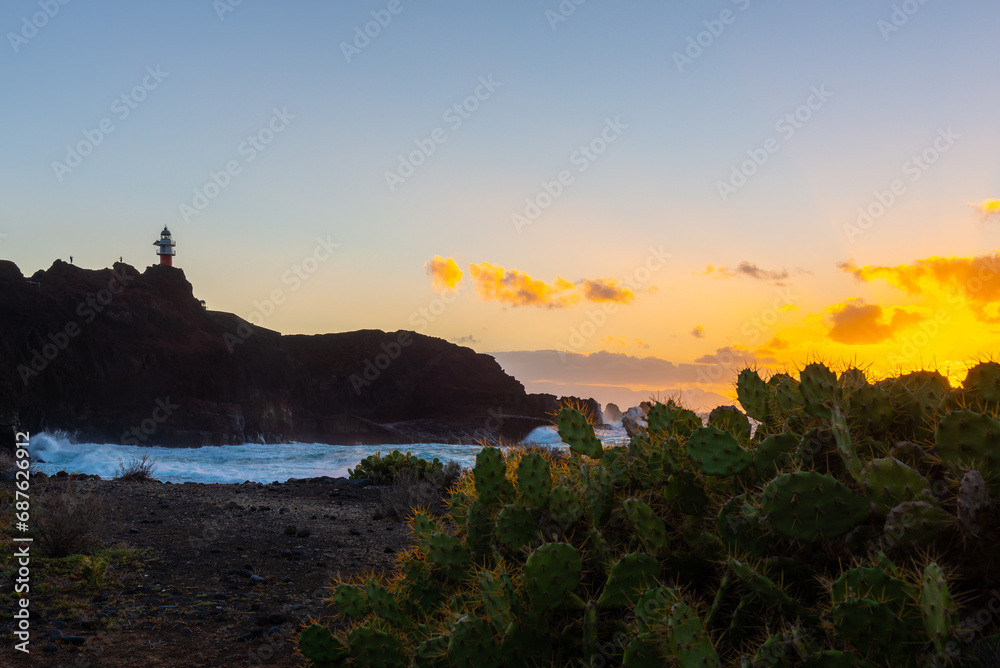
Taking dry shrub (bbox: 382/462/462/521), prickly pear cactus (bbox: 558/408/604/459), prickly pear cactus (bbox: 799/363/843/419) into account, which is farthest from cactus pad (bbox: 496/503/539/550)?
dry shrub (bbox: 382/462/462/521)

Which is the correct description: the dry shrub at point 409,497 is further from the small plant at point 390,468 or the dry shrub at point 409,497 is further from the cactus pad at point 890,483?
the cactus pad at point 890,483

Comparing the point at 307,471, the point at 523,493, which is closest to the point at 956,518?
the point at 523,493

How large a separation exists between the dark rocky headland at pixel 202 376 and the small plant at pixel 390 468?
1393 inches

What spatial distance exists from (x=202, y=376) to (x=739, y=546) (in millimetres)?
64977

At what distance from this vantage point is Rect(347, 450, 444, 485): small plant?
51.7ft

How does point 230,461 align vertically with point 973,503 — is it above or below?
below

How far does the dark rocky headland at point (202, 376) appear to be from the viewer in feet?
176

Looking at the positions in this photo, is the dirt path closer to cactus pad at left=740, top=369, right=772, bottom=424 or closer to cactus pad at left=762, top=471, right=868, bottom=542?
cactus pad at left=740, top=369, right=772, bottom=424

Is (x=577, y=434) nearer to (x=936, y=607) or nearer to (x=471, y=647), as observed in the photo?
(x=471, y=647)

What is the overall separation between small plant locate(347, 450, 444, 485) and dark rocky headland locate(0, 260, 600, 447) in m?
35.4

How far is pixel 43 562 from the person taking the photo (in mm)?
7262

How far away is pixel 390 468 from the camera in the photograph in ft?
53.4

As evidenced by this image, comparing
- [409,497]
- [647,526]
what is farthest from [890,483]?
[409,497]

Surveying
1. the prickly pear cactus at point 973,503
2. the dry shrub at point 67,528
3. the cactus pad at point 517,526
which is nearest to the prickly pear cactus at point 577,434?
the cactus pad at point 517,526
